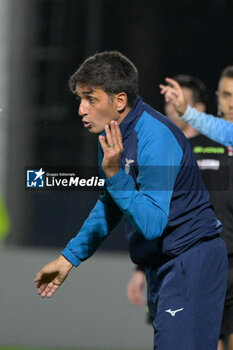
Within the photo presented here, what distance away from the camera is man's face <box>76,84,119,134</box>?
137 inches

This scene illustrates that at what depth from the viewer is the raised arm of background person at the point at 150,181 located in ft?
10.1

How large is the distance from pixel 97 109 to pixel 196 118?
802mm

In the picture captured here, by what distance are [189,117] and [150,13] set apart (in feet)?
1.79

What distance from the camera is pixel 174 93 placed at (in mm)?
4070

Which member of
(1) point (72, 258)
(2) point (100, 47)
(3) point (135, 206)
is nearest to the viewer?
(3) point (135, 206)

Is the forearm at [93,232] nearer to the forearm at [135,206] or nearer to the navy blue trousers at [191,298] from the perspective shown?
the navy blue trousers at [191,298]

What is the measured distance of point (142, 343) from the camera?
15.4ft

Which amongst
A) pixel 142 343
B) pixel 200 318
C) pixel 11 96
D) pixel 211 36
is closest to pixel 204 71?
pixel 211 36

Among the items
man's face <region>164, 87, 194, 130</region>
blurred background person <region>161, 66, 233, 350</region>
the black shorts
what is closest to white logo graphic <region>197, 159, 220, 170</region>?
blurred background person <region>161, 66, 233, 350</region>

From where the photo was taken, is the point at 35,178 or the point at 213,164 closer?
the point at 35,178

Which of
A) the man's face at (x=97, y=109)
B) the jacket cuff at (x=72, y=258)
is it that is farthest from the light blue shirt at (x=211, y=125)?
the jacket cuff at (x=72, y=258)

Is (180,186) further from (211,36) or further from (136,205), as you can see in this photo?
(211,36)

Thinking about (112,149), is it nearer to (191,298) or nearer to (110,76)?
(110,76)

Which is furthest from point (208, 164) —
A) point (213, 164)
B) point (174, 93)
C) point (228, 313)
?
point (228, 313)
